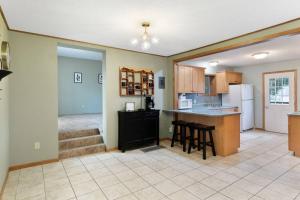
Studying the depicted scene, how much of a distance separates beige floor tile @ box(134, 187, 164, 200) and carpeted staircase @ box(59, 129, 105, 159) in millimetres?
1950

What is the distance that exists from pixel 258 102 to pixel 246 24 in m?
4.63

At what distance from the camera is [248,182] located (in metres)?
2.61

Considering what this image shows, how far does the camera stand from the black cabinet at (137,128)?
4.00 meters

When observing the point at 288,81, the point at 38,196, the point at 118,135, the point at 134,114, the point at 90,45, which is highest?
the point at 90,45

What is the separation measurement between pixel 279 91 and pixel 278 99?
0.90ft

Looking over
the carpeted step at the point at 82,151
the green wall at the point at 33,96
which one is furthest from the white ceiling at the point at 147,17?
the carpeted step at the point at 82,151

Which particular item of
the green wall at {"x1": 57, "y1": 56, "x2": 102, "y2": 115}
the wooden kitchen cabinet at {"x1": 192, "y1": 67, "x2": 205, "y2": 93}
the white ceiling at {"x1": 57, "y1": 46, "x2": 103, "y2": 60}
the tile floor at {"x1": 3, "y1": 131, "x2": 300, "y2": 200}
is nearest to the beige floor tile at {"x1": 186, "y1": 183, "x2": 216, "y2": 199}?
the tile floor at {"x1": 3, "y1": 131, "x2": 300, "y2": 200}

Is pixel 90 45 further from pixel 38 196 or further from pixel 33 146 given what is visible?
pixel 38 196

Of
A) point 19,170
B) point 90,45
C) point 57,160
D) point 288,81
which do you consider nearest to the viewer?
point 19,170

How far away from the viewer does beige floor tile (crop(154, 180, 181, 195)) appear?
238 centimetres

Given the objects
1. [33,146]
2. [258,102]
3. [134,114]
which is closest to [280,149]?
[258,102]

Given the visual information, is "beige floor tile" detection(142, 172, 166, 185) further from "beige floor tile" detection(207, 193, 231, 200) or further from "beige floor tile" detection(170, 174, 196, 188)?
"beige floor tile" detection(207, 193, 231, 200)

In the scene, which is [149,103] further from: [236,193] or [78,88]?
[78,88]

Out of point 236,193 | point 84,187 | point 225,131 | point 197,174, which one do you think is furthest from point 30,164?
point 225,131
